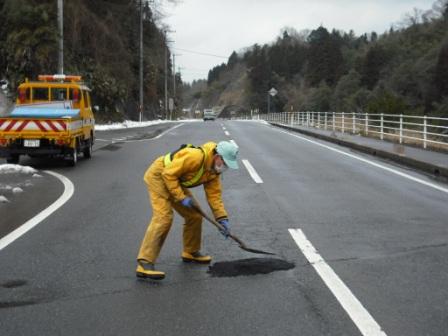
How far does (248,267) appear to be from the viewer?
5727mm

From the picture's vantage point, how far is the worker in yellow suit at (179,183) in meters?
5.22

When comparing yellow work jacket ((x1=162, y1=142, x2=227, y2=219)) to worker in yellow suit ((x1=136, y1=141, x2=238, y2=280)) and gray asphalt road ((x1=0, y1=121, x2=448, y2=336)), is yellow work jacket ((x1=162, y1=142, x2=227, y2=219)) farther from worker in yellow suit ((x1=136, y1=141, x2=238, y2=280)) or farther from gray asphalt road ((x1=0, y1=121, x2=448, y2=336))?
gray asphalt road ((x1=0, y1=121, x2=448, y2=336))

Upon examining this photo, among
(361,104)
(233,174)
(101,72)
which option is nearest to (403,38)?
(361,104)

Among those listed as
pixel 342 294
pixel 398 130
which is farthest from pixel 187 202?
pixel 398 130

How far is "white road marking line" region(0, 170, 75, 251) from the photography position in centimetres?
690

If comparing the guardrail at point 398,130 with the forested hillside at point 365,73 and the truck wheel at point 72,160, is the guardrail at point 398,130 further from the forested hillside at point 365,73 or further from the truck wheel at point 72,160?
the forested hillside at point 365,73

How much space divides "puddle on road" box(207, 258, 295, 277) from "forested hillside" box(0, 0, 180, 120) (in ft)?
92.1

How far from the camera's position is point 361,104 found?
282 feet


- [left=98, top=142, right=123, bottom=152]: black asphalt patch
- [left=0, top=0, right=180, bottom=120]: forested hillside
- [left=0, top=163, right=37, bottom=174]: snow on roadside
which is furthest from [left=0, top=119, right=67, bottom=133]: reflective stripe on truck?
[left=0, top=0, right=180, bottom=120]: forested hillside

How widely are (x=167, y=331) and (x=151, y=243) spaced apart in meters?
1.45

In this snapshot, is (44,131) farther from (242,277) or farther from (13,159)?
(242,277)

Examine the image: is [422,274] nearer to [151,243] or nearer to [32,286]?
[151,243]

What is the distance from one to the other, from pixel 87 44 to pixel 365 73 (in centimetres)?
6662

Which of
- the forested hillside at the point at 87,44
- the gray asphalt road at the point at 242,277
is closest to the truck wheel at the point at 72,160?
the gray asphalt road at the point at 242,277
